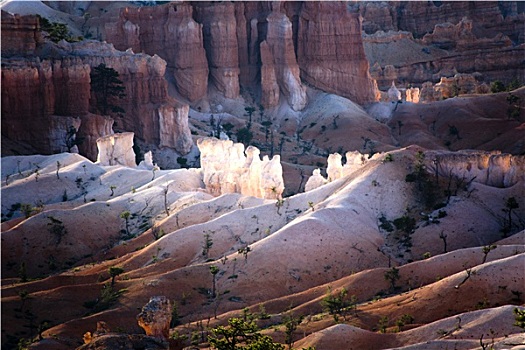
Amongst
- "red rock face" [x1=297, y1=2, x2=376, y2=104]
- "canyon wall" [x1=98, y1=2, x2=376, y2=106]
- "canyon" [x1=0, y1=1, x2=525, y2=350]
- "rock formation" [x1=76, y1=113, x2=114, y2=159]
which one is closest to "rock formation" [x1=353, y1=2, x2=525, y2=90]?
"canyon" [x1=0, y1=1, x2=525, y2=350]

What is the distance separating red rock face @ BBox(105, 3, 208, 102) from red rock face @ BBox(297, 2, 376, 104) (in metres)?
14.4

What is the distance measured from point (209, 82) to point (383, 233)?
65557 mm

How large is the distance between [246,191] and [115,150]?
15.7 metres

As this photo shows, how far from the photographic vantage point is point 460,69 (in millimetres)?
168250

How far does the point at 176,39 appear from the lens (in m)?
128

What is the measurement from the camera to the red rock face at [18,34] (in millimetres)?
104000

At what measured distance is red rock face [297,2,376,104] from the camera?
136500 mm

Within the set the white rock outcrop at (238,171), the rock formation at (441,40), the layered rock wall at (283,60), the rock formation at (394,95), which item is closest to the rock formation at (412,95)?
the rock formation at (394,95)

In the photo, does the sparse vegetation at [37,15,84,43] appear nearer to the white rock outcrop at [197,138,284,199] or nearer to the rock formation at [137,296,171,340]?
the white rock outcrop at [197,138,284,199]

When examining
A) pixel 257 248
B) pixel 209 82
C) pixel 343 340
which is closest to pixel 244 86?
pixel 209 82

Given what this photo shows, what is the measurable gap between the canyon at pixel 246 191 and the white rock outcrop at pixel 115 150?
0.16 m

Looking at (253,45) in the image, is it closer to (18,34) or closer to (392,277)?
(18,34)

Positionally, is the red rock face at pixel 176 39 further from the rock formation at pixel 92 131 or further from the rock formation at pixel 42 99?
the rock formation at pixel 92 131

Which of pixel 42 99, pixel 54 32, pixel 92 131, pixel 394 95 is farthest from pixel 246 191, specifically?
pixel 394 95
